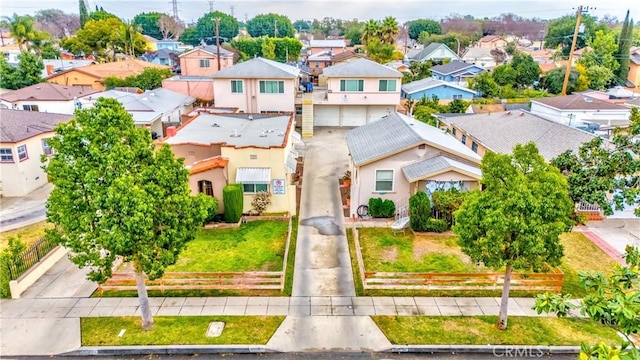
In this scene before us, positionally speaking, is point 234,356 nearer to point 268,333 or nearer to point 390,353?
point 268,333

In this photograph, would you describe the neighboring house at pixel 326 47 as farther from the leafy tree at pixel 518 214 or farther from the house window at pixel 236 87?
the leafy tree at pixel 518 214

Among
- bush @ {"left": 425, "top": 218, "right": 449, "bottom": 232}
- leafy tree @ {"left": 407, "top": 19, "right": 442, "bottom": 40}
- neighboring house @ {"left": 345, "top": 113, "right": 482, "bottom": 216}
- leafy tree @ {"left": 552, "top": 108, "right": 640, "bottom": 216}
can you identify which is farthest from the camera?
leafy tree @ {"left": 407, "top": 19, "right": 442, "bottom": 40}

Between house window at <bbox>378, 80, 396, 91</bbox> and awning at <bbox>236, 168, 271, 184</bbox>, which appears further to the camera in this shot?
house window at <bbox>378, 80, 396, 91</bbox>

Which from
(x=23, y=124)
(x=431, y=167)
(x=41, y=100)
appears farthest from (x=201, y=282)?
(x=41, y=100)

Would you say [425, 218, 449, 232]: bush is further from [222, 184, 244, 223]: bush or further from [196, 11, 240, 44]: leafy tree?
[196, 11, 240, 44]: leafy tree

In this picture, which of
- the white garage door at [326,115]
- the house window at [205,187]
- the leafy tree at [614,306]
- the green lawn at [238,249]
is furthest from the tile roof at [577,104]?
the leafy tree at [614,306]

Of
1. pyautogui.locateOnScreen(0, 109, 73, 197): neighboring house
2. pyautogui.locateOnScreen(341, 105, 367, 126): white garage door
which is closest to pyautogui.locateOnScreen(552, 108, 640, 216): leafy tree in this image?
pyautogui.locateOnScreen(0, 109, 73, 197): neighboring house

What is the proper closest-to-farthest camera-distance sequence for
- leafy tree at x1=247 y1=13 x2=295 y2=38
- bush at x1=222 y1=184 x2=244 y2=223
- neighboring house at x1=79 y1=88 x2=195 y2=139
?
bush at x1=222 y1=184 x2=244 y2=223, neighboring house at x1=79 y1=88 x2=195 y2=139, leafy tree at x1=247 y1=13 x2=295 y2=38
